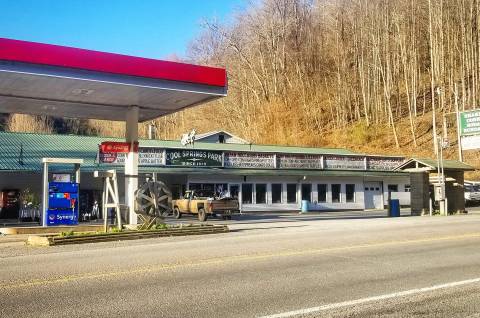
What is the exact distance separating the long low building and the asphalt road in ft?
53.5

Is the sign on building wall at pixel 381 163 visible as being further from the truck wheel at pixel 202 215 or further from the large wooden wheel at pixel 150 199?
the large wooden wheel at pixel 150 199

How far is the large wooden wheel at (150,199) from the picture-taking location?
63.0 ft

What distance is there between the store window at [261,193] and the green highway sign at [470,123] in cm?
1491

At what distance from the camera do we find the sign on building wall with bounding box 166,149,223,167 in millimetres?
35906

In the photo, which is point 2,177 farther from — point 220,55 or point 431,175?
point 220,55

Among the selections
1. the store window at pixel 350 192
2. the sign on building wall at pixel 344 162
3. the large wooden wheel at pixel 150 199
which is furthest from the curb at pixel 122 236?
the store window at pixel 350 192

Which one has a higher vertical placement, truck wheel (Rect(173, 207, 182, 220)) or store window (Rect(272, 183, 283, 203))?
store window (Rect(272, 183, 283, 203))

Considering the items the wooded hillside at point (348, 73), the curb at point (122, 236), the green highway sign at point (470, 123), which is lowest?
the curb at point (122, 236)

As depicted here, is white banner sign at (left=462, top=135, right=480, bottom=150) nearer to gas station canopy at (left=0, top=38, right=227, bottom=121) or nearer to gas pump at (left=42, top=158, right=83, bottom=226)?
gas station canopy at (left=0, top=38, right=227, bottom=121)

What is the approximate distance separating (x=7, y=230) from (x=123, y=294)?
14.1m

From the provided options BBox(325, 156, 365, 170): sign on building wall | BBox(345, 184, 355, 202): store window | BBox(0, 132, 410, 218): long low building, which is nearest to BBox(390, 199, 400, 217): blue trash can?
BBox(0, 132, 410, 218): long low building

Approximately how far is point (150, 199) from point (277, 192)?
22353 mm

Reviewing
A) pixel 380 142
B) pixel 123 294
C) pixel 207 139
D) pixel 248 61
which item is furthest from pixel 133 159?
pixel 248 61

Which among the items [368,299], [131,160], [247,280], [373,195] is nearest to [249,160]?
[373,195]
